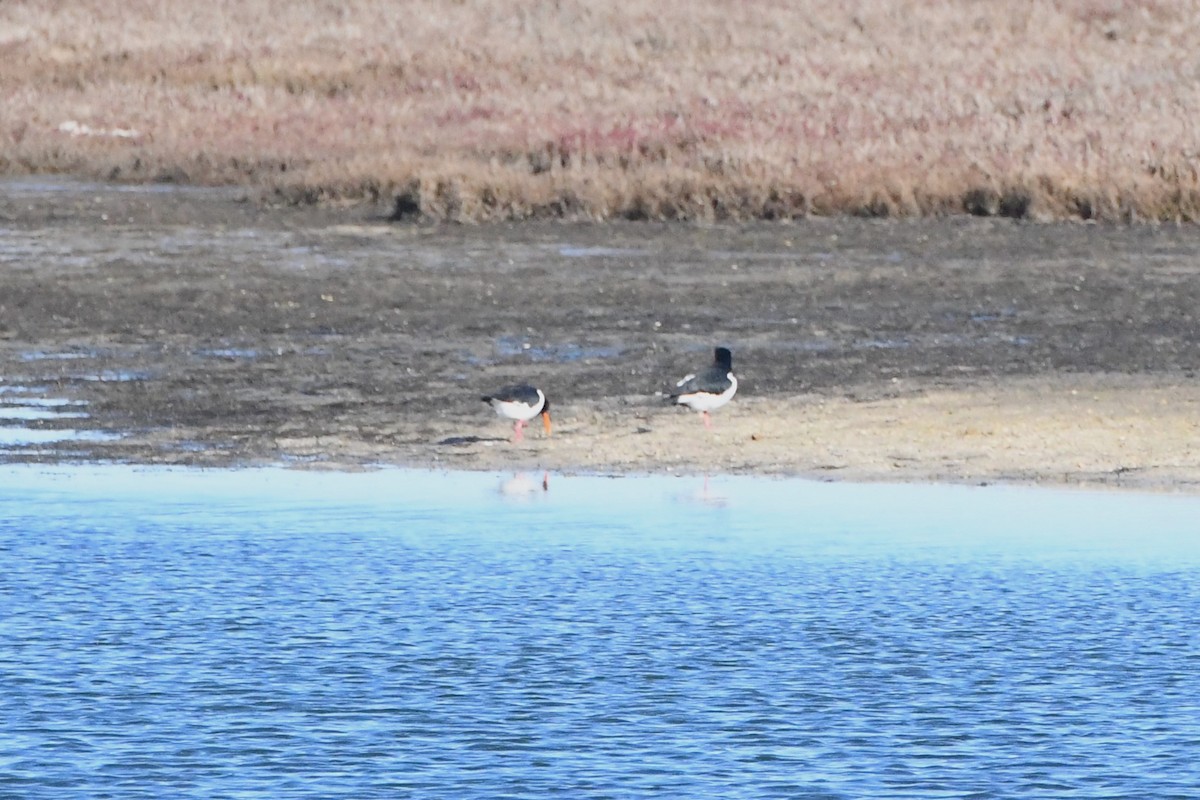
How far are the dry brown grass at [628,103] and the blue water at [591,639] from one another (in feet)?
52.6

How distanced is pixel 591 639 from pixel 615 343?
8741 mm

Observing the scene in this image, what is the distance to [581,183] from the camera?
2875cm

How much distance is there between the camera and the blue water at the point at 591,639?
7.11 m

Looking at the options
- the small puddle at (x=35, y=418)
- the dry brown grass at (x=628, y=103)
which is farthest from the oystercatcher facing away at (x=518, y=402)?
the dry brown grass at (x=628, y=103)

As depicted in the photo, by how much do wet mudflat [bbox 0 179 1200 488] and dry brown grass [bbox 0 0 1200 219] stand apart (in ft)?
4.51

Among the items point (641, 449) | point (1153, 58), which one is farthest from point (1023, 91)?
point (641, 449)

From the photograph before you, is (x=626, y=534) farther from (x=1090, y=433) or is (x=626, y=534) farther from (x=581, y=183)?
(x=581, y=183)

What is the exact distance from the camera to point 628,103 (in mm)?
41438

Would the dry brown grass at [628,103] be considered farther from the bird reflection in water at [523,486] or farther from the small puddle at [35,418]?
the bird reflection in water at [523,486]

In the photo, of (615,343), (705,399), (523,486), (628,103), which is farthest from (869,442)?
(628,103)

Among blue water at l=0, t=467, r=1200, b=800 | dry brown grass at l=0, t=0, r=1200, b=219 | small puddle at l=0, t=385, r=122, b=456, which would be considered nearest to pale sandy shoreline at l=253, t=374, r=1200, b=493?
blue water at l=0, t=467, r=1200, b=800

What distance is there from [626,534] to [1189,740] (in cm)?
365

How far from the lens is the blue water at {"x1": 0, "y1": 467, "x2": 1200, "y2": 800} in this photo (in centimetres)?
711

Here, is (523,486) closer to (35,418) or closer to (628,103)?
(35,418)
